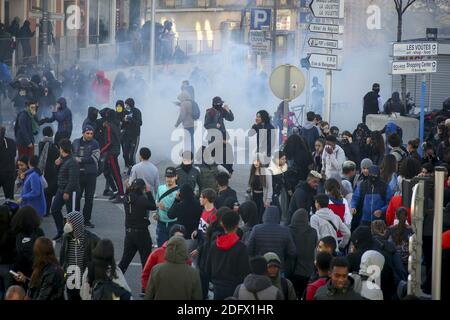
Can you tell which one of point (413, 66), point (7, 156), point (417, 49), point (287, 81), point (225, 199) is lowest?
point (225, 199)

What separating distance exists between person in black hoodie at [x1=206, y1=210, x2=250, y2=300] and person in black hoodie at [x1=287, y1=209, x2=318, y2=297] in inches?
48.3

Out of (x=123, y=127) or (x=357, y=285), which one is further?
(x=123, y=127)

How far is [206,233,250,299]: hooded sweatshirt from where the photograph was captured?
12.2 metres

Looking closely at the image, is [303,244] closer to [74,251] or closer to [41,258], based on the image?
[74,251]

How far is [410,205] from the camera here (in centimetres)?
1176

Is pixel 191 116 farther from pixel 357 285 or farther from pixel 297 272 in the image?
pixel 357 285

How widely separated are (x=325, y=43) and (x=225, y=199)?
29.9ft

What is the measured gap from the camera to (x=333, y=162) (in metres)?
19.8

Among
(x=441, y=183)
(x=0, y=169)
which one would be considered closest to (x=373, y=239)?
(x=441, y=183)

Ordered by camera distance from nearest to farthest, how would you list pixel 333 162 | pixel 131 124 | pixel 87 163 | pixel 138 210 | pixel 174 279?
1. pixel 174 279
2. pixel 138 210
3. pixel 87 163
4. pixel 333 162
5. pixel 131 124

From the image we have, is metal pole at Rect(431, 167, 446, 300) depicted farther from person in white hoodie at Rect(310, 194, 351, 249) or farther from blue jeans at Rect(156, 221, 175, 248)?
blue jeans at Rect(156, 221, 175, 248)

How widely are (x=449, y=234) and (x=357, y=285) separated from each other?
251 centimetres

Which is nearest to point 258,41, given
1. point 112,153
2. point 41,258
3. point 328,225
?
point 112,153

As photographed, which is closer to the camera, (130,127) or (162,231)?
(162,231)
